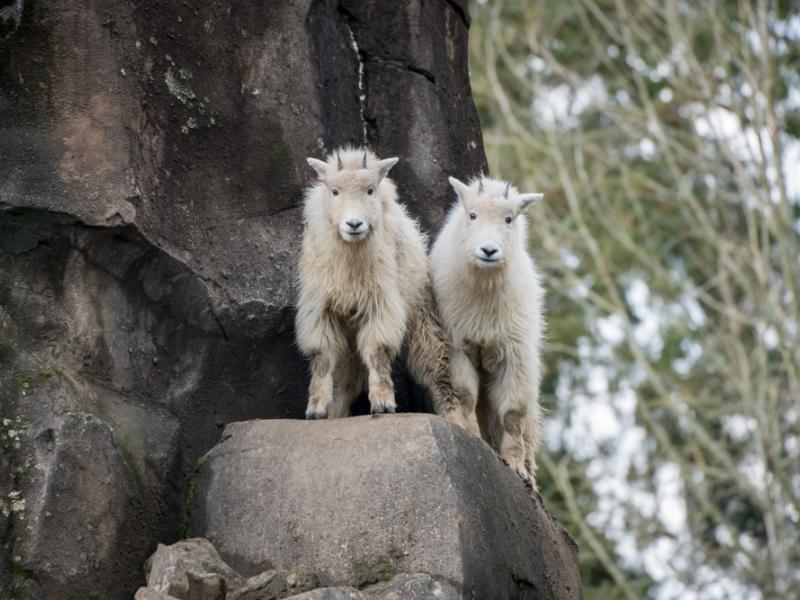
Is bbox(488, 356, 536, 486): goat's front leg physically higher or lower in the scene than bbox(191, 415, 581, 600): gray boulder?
higher

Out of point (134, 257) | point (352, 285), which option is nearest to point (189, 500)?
point (134, 257)

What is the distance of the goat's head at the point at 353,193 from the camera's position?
9125 millimetres

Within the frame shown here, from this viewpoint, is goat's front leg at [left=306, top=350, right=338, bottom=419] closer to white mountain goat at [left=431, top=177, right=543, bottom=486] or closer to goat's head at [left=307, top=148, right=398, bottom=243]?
goat's head at [left=307, top=148, right=398, bottom=243]

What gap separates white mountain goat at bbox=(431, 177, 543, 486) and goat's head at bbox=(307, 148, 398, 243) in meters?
0.78

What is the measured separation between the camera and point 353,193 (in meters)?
9.24

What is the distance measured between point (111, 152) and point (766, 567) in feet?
35.3

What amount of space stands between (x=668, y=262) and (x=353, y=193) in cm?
1350

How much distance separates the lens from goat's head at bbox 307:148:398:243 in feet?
29.9

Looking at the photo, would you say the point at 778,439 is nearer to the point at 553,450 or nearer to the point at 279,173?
the point at 553,450

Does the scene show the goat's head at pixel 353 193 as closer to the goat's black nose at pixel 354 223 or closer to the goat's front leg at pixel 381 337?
the goat's black nose at pixel 354 223

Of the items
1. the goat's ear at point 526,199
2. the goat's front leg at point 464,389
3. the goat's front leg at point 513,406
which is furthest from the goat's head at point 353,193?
the goat's front leg at point 513,406

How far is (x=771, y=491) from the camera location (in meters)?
16.8

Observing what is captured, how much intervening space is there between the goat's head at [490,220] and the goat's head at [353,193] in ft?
2.31

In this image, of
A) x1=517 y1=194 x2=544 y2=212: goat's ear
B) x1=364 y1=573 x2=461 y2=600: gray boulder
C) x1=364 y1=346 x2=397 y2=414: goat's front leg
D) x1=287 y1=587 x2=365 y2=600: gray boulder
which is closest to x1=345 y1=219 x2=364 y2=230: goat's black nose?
x1=364 y1=346 x2=397 y2=414: goat's front leg
